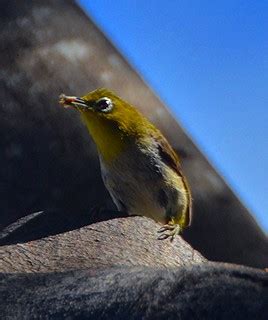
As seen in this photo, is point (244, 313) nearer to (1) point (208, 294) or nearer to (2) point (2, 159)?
(1) point (208, 294)

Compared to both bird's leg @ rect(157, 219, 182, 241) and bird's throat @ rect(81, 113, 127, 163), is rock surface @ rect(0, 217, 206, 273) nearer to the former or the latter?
bird's leg @ rect(157, 219, 182, 241)

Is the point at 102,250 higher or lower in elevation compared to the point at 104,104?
lower

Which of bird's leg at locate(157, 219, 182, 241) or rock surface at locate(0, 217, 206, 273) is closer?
rock surface at locate(0, 217, 206, 273)

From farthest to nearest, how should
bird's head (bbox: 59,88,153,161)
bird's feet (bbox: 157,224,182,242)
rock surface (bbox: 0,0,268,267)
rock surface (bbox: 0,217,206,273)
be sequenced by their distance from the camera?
rock surface (bbox: 0,0,268,267), bird's head (bbox: 59,88,153,161), bird's feet (bbox: 157,224,182,242), rock surface (bbox: 0,217,206,273)

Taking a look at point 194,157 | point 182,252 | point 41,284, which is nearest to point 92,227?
point 182,252

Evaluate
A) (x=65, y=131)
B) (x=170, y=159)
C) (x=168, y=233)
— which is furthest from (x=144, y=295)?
(x=65, y=131)

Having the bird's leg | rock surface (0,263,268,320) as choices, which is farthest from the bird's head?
rock surface (0,263,268,320)

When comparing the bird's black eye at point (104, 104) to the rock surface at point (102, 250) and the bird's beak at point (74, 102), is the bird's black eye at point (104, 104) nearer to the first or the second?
the bird's beak at point (74, 102)

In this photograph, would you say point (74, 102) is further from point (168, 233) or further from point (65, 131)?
point (168, 233)
